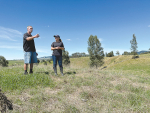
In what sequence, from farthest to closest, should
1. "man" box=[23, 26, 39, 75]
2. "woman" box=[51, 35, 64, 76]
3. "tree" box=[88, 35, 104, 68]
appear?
1. "tree" box=[88, 35, 104, 68]
2. "woman" box=[51, 35, 64, 76]
3. "man" box=[23, 26, 39, 75]

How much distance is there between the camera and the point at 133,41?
46.4m

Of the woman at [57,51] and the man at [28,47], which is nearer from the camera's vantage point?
the man at [28,47]

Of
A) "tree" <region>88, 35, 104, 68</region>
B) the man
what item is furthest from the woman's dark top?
"tree" <region>88, 35, 104, 68</region>

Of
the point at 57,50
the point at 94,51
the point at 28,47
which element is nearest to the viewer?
the point at 28,47

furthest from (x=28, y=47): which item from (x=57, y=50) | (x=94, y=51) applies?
(x=94, y=51)

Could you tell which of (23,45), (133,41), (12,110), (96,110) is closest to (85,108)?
(96,110)

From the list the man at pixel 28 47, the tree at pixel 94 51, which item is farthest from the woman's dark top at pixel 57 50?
the tree at pixel 94 51

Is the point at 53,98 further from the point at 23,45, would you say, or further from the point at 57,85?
the point at 23,45

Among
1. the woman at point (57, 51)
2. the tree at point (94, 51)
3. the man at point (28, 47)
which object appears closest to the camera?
the man at point (28, 47)

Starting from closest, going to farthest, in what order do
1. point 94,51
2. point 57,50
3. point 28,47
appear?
point 28,47
point 57,50
point 94,51

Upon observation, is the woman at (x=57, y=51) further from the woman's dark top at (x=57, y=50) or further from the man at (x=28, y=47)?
the man at (x=28, y=47)

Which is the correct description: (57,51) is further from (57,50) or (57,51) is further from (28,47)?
(28,47)

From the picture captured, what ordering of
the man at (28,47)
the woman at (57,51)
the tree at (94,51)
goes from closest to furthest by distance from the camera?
the man at (28,47) < the woman at (57,51) < the tree at (94,51)

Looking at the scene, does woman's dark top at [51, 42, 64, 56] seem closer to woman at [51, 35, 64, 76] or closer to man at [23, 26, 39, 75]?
woman at [51, 35, 64, 76]
